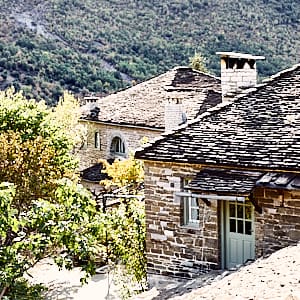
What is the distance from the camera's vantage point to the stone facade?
1430cm

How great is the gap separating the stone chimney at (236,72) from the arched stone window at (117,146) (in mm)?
15926

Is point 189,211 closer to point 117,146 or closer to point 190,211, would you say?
point 190,211

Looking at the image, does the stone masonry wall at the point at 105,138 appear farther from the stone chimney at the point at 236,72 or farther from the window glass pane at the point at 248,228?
the window glass pane at the point at 248,228

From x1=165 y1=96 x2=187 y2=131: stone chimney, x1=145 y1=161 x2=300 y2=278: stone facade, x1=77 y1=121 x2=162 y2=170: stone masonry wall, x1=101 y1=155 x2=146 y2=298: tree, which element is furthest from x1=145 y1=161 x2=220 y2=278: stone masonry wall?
x1=77 y1=121 x2=162 y2=170: stone masonry wall

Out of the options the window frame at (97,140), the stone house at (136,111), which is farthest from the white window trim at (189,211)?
the window frame at (97,140)

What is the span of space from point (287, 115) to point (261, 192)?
2158 millimetres

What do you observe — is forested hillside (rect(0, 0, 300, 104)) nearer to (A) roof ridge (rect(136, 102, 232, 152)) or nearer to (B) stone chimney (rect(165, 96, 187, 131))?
(B) stone chimney (rect(165, 96, 187, 131))

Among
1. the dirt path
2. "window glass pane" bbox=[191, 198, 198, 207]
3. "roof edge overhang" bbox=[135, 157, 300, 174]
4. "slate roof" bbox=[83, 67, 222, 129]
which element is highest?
"slate roof" bbox=[83, 67, 222, 129]

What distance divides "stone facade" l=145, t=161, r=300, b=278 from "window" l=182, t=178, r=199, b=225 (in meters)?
0.13

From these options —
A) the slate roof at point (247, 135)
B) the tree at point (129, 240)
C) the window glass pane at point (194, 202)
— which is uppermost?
the slate roof at point (247, 135)

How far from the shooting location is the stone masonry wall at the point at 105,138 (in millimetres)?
32688

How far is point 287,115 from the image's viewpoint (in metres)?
15.7

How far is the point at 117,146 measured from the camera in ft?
115

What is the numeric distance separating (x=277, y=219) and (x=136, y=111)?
19.6 m
